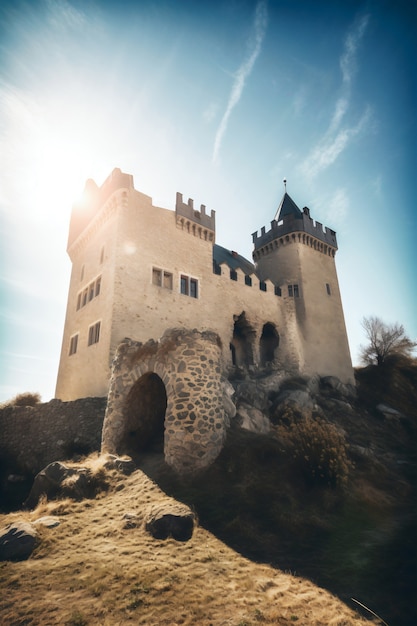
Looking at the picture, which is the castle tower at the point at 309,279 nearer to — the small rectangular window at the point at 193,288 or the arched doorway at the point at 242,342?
the arched doorway at the point at 242,342

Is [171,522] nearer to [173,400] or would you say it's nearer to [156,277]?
[173,400]

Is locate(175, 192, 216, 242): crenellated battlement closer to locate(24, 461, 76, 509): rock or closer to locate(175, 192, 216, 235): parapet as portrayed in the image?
locate(175, 192, 216, 235): parapet

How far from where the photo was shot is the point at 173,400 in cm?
948

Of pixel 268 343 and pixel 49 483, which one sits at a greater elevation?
pixel 268 343

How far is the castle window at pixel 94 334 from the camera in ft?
60.6

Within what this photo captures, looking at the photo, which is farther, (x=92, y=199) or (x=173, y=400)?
(x=92, y=199)

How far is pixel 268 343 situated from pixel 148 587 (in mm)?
22995

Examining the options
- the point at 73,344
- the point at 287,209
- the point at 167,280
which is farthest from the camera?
the point at 287,209

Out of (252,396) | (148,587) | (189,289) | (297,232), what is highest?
(297,232)

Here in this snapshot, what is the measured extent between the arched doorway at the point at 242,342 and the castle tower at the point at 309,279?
4.53 meters

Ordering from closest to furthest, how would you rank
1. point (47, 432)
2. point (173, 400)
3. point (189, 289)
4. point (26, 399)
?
point (173, 400) → point (47, 432) → point (26, 399) → point (189, 289)

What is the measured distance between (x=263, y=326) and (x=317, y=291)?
6.38 m

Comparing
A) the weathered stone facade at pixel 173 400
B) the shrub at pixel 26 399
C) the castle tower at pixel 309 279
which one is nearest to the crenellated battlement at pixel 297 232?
the castle tower at pixel 309 279

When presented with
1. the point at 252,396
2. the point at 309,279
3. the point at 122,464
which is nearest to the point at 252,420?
the point at 252,396
